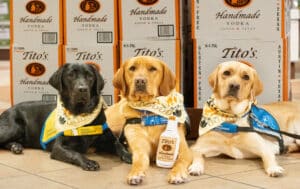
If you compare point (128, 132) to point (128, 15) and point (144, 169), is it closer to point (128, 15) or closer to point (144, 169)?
point (144, 169)

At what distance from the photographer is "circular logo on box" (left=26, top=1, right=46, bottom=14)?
4.60 m

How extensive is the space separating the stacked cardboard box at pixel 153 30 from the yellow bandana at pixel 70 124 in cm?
64

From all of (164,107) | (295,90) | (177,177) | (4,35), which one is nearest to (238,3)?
(164,107)

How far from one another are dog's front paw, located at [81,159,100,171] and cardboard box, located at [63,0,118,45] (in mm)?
1240

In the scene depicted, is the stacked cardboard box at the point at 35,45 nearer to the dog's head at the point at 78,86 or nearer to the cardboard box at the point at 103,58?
the cardboard box at the point at 103,58

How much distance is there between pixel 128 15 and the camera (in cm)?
A: 441

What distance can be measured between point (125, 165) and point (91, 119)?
1.41ft

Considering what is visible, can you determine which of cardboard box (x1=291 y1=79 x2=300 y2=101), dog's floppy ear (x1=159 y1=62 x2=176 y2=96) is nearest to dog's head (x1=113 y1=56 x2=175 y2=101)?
dog's floppy ear (x1=159 y1=62 x2=176 y2=96)

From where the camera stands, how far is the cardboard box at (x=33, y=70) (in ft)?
15.2

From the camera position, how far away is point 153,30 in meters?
4.38

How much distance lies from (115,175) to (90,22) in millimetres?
1552

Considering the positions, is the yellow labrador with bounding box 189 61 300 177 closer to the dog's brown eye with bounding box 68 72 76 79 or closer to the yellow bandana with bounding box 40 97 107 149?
the yellow bandana with bounding box 40 97 107 149

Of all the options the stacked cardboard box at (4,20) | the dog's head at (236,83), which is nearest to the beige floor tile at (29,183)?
the dog's head at (236,83)

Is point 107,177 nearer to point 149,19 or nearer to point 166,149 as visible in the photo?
point 166,149
